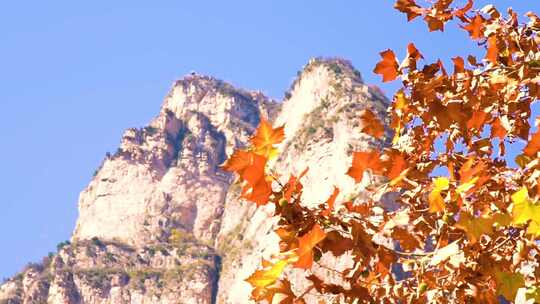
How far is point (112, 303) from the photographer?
62.2 meters

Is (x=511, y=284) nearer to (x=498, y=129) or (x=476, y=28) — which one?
(x=498, y=129)

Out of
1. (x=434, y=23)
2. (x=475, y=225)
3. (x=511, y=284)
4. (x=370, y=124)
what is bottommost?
(x=511, y=284)

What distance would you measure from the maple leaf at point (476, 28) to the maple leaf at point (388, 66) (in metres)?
0.66

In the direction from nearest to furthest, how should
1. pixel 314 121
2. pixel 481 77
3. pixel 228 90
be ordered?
1. pixel 481 77
2. pixel 314 121
3. pixel 228 90

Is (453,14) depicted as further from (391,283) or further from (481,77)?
(391,283)

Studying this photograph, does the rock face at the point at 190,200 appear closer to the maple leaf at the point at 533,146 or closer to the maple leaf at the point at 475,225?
the maple leaf at the point at 533,146

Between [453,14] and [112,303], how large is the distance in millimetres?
61576

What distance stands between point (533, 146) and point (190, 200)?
72.6 m

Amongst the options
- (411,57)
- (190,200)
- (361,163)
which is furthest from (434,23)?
(190,200)

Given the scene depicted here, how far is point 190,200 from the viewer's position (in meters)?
74.4

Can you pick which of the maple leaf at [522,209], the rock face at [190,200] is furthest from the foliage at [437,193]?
the rock face at [190,200]

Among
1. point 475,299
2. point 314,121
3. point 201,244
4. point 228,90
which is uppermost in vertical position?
point 228,90

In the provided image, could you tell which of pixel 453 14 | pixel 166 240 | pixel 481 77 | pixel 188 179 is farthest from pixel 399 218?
pixel 188 179

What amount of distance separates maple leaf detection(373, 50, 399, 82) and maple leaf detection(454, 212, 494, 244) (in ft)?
4.17
